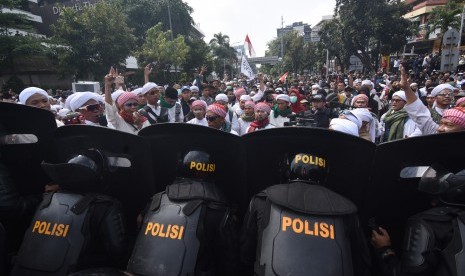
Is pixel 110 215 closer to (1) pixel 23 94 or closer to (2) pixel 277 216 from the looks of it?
(2) pixel 277 216

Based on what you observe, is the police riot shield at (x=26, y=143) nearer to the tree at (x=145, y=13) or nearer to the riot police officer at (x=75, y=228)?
the riot police officer at (x=75, y=228)

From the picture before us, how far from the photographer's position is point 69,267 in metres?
1.75

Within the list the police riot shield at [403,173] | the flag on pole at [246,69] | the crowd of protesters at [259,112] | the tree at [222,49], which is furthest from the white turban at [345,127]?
the tree at [222,49]

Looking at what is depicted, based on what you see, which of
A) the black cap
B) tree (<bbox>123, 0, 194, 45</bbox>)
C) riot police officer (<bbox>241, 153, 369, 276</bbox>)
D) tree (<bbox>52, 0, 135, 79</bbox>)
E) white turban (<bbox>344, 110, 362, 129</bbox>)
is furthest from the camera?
tree (<bbox>123, 0, 194, 45</bbox>)

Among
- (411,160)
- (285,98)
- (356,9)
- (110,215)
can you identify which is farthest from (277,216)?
(356,9)

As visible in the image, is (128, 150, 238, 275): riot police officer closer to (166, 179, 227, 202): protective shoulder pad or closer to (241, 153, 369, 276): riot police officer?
(166, 179, 227, 202): protective shoulder pad

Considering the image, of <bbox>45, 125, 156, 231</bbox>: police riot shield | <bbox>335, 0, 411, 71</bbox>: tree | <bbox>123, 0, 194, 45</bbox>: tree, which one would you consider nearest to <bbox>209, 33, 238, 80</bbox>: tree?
<bbox>123, 0, 194, 45</bbox>: tree

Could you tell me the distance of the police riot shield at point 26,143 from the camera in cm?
248

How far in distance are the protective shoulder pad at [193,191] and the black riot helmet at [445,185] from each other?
1.23 m

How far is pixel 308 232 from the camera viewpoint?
5.07 ft

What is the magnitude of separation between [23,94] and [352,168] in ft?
12.4

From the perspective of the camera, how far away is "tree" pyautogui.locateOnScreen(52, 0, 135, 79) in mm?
21484

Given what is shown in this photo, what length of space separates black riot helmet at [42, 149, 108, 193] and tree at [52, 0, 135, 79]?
22.2 m

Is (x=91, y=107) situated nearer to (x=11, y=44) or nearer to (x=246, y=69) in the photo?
(x=246, y=69)
